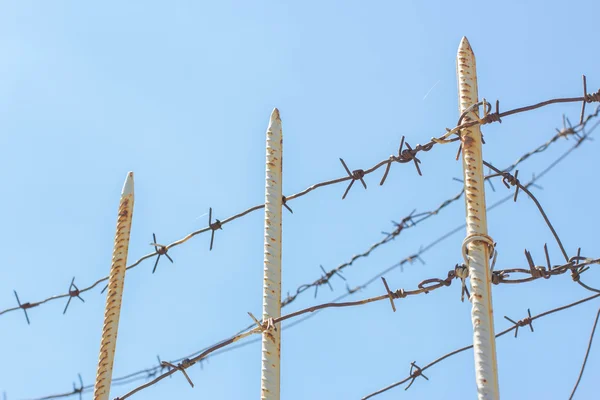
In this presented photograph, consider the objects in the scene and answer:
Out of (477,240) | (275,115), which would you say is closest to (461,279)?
(477,240)

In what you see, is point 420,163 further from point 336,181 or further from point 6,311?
point 6,311

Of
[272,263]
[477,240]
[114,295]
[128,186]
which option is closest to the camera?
[477,240]

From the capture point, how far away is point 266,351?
5.01 m

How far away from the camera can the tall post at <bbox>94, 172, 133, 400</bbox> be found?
17.6 ft

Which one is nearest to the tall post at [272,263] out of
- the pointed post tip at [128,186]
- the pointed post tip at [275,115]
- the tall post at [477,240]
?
the pointed post tip at [275,115]

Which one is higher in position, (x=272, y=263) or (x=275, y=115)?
(x=275, y=115)

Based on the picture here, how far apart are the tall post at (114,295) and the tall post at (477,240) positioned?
1.94 m

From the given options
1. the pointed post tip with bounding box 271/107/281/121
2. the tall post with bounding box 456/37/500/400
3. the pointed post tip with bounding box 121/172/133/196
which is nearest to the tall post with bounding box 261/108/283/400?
the pointed post tip with bounding box 271/107/281/121

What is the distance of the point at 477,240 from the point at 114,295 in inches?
79.6

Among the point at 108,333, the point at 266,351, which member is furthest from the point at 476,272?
the point at 108,333

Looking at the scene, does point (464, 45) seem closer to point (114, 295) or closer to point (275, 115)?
point (275, 115)

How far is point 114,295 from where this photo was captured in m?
5.59

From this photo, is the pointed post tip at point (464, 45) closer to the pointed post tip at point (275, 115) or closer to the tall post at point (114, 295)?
the pointed post tip at point (275, 115)

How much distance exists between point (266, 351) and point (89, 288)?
2311 mm
